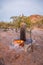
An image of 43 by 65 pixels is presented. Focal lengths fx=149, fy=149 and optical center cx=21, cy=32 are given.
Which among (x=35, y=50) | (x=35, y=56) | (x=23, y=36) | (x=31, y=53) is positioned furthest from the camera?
(x=23, y=36)

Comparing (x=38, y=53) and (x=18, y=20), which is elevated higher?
(x=18, y=20)

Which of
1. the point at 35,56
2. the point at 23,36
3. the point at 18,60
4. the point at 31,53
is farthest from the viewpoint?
the point at 23,36

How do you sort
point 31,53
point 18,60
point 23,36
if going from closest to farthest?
point 18,60, point 31,53, point 23,36

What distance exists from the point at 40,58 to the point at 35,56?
177 millimetres

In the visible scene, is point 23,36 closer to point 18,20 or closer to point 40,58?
point 18,20

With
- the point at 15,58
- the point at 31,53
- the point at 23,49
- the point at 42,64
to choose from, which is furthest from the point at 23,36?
the point at 42,64

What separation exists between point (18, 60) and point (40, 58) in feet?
2.00

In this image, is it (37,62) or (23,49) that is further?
(23,49)

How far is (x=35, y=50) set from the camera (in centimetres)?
472

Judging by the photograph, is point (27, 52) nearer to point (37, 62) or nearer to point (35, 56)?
point (35, 56)

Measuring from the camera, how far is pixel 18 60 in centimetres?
→ 391

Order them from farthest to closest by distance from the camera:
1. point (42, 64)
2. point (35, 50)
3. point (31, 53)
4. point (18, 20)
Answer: point (18, 20), point (35, 50), point (31, 53), point (42, 64)

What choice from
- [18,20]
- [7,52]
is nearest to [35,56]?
[7,52]

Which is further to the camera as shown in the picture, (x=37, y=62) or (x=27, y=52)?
(x=27, y=52)
